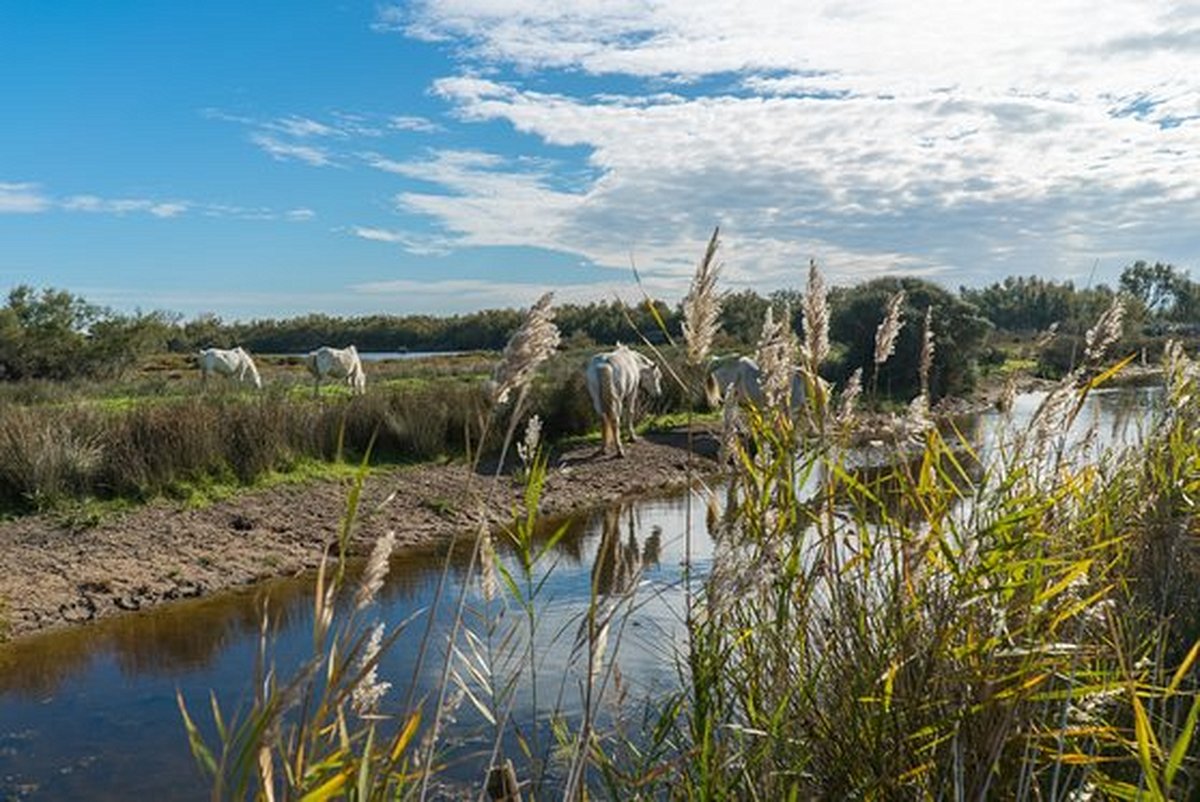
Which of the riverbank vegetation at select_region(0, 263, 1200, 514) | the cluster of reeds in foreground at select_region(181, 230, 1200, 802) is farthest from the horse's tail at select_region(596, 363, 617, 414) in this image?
the cluster of reeds in foreground at select_region(181, 230, 1200, 802)

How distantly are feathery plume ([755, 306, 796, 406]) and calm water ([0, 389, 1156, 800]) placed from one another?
1.50 meters

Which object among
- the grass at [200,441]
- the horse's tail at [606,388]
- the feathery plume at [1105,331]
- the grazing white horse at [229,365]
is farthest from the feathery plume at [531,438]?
the grazing white horse at [229,365]

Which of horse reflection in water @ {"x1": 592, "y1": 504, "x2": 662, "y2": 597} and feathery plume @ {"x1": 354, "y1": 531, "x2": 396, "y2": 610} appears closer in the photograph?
feathery plume @ {"x1": 354, "y1": 531, "x2": 396, "y2": 610}

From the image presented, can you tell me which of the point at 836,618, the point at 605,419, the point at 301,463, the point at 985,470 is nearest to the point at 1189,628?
the point at 985,470

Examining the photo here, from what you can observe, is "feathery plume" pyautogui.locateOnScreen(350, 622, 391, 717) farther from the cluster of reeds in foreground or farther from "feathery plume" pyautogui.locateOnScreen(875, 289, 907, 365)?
"feathery plume" pyautogui.locateOnScreen(875, 289, 907, 365)

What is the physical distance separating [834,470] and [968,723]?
2.32 ft

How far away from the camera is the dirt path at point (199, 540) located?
878 centimetres

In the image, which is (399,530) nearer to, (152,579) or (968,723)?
(152,579)

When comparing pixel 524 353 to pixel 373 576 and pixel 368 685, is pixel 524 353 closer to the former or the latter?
pixel 373 576

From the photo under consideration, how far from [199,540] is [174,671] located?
324 cm

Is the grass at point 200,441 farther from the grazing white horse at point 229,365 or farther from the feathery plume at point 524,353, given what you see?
the feathery plume at point 524,353

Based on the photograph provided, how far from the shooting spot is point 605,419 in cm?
1638

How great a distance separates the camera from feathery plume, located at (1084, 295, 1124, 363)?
2984 mm

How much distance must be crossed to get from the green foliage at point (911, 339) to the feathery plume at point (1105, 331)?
2211 centimetres
